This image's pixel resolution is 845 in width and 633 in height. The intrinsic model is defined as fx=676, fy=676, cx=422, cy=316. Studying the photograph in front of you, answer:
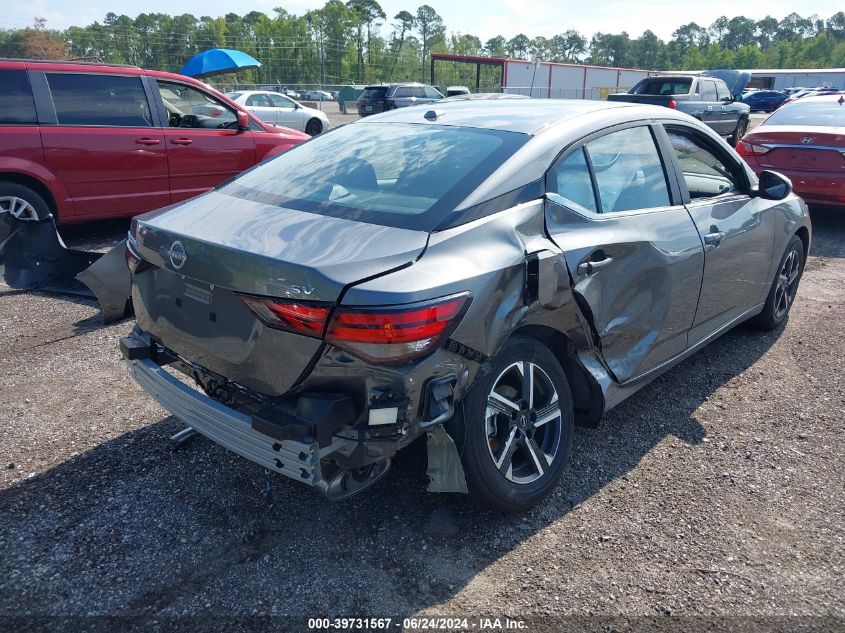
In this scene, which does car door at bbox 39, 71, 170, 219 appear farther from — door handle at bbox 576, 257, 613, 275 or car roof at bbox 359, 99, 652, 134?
door handle at bbox 576, 257, 613, 275

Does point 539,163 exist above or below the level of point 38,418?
above

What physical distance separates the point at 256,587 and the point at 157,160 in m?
5.92

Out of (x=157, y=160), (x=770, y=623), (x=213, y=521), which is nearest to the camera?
(x=770, y=623)

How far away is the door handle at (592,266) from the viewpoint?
2916mm

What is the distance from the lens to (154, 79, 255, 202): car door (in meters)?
7.47

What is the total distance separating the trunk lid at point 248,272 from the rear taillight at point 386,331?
0.08 metres

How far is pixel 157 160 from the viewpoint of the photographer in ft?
23.9

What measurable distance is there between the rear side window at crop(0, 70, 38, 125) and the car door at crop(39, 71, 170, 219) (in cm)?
15

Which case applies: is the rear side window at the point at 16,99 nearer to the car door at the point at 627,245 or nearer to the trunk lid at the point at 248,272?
the trunk lid at the point at 248,272

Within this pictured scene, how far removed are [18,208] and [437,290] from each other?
565 cm

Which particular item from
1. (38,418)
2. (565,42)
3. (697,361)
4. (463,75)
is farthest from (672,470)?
(565,42)

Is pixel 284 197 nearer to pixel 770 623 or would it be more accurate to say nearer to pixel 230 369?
pixel 230 369

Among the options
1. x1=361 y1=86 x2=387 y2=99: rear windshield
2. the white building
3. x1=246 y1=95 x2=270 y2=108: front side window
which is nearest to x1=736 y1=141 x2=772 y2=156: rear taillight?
x1=246 y1=95 x2=270 y2=108: front side window

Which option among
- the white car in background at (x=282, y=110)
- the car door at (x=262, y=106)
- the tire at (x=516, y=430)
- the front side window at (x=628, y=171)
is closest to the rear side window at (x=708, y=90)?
the white car in background at (x=282, y=110)
